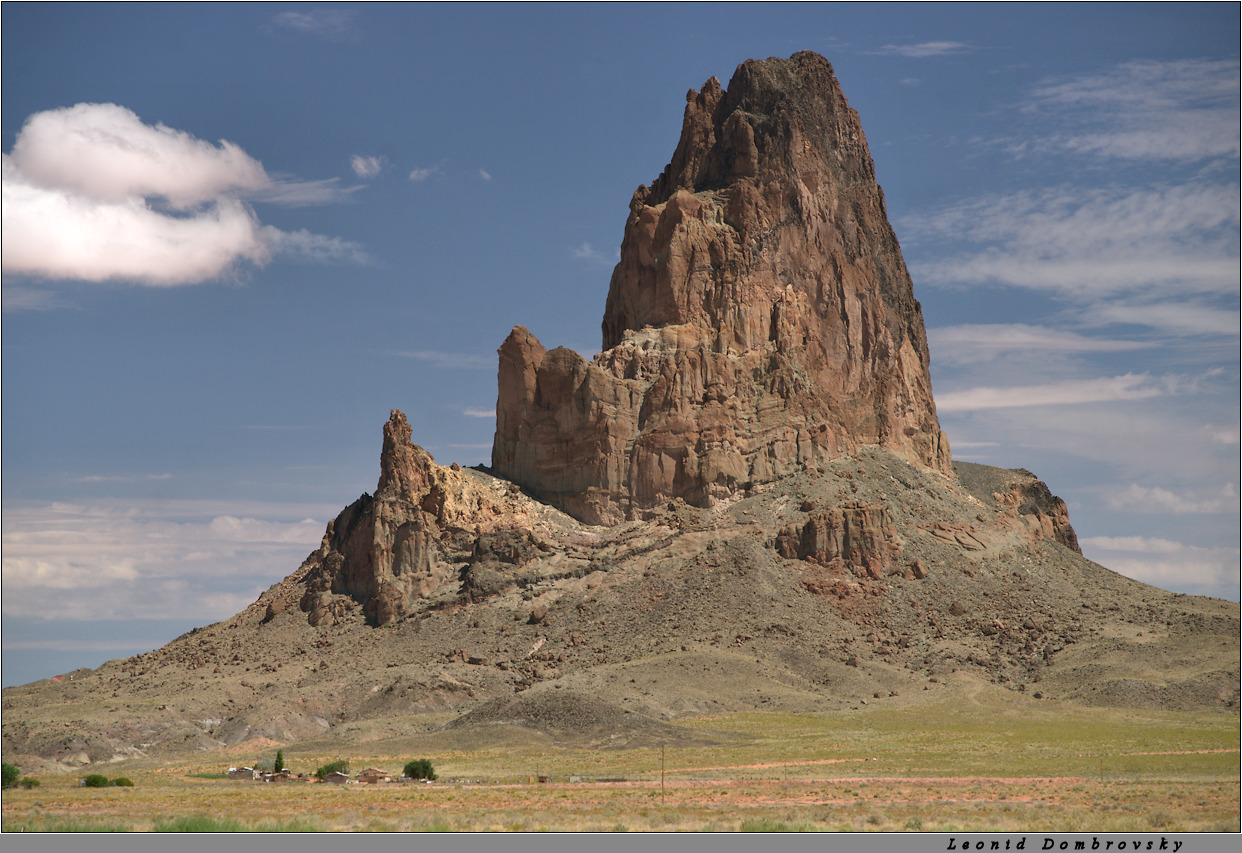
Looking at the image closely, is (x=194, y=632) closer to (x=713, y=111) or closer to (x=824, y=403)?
(x=824, y=403)

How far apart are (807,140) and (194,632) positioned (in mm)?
85746

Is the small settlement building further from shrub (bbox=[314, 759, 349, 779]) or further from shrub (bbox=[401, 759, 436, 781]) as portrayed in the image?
shrub (bbox=[314, 759, 349, 779])

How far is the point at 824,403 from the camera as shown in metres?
150

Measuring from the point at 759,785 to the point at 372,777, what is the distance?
20.0m

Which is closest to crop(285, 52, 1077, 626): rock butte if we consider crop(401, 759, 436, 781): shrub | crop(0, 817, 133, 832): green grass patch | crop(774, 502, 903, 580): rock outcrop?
crop(774, 502, 903, 580): rock outcrop

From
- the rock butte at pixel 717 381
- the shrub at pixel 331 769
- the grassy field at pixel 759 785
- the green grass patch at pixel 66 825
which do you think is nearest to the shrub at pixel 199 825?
the grassy field at pixel 759 785

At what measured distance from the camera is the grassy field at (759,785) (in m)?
48.4

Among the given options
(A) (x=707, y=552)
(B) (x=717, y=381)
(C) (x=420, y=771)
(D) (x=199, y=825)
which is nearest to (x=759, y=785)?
(C) (x=420, y=771)

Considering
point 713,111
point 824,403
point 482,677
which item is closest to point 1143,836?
point 482,677

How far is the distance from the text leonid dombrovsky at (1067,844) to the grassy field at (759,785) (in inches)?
137

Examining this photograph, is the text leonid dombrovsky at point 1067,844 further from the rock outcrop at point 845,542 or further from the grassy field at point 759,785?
the rock outcrop at point 845,542

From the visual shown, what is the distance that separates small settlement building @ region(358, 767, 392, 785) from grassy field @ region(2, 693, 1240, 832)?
291 cm

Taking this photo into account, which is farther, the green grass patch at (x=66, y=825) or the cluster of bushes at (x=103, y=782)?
the cluster of bushes at (x=103, y=782)

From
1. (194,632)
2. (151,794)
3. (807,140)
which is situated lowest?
(151,794)
